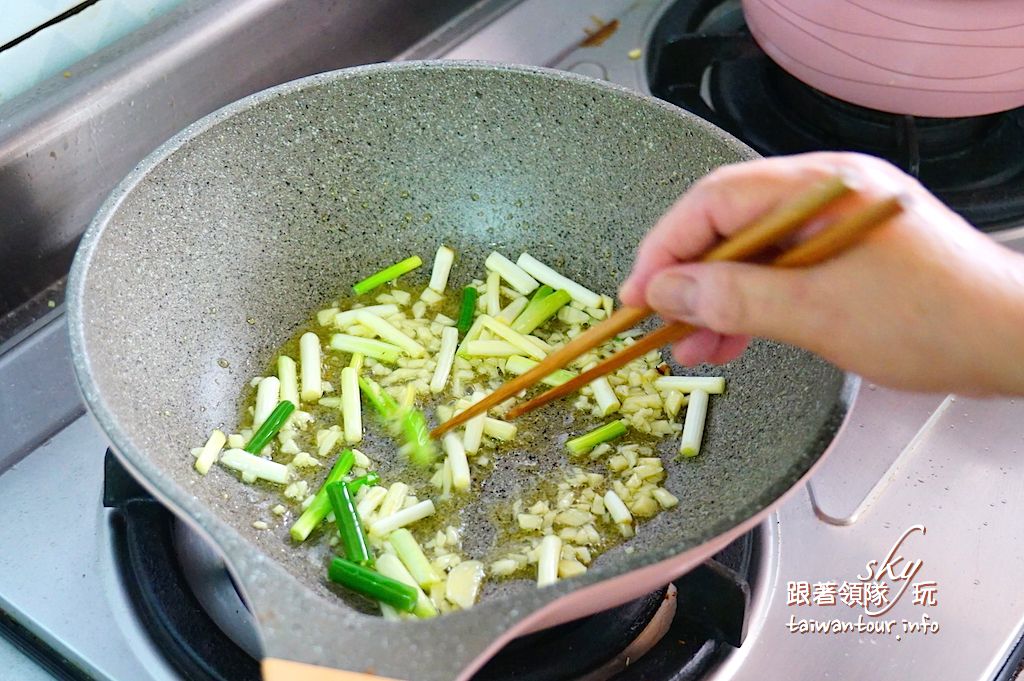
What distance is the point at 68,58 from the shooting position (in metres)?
0.98

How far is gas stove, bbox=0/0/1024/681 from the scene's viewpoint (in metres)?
0.74

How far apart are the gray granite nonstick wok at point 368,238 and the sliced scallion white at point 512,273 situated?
3 centimetres

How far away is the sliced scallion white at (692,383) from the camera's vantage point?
3.05 feet

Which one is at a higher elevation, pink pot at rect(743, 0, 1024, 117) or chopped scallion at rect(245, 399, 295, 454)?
pink pot at rect(743, 0, 1024, 117)

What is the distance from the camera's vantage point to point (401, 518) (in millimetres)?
851

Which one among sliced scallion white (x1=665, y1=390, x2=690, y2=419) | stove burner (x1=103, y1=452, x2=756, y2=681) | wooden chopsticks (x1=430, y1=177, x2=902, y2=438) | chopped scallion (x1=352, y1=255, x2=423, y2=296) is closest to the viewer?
wooden chopsticks (x1=430, y1=177, x2=902, y2=438)

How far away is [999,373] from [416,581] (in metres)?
0.47

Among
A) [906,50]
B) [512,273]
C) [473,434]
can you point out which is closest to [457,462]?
[473,434]

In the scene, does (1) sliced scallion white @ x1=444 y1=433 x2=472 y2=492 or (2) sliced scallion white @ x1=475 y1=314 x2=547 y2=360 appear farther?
(2) sliced scallion white @ x1=475 y1=314 x2=547 y2=360

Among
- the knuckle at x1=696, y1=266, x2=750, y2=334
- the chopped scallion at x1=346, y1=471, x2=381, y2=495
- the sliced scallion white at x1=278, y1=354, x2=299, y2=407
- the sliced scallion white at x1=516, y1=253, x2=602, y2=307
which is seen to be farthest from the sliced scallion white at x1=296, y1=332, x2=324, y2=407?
the knuckle at x1=696, y1=266, x2=750, y2=334

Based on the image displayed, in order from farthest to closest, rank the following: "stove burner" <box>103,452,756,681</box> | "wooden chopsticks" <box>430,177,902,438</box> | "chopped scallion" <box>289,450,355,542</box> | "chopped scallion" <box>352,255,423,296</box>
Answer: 1. "chopped scallion" <box>352,255,423,296</box>
2. "chopped scallion" <box>289,450,355,542</box>
3. "stove burner" <box>103,452,756,681</box>
4. "wooden chopsticks" <box>430,177,902,438</box>

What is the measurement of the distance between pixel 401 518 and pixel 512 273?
32 centimetres

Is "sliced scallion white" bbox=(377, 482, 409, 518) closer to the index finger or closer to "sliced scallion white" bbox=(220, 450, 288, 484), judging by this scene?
"sliced scallion white" bbox=(220, 450, 288, 484)

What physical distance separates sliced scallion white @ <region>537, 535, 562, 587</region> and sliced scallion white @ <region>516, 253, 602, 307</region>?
0.98ft
